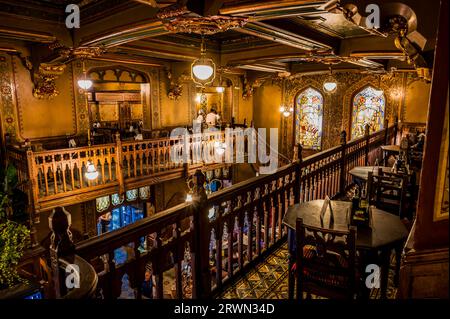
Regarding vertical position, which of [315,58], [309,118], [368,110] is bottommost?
[309,118]

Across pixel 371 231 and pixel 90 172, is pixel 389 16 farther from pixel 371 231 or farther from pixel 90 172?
pixel 90 172

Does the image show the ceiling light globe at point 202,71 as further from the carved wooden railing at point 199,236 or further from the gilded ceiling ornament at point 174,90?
the gilded ceiling ornament at point 174,90

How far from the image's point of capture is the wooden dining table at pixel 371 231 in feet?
9.41

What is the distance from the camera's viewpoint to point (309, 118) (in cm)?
1573

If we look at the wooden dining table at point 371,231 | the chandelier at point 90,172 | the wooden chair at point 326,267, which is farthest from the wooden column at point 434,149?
the chandelier at point 90,172

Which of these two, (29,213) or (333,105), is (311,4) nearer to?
(29,213)

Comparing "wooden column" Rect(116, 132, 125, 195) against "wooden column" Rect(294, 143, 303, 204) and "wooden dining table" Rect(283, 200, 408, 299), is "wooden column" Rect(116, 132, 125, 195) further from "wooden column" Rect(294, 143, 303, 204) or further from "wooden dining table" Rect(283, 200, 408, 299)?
"wooden dining table" Rect(283, 200, 408, 299)

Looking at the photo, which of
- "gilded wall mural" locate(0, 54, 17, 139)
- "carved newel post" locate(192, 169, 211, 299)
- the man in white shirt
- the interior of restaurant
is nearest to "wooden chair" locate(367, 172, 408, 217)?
the interior of restaurant

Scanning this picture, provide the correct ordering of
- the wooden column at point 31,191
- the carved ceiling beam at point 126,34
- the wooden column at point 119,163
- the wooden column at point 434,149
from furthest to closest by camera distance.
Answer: the wooden column at point 119,163 < the wooden column at point 31,191 < the carved ceiling beam at point 126,34 < the wooden column at point 434,149

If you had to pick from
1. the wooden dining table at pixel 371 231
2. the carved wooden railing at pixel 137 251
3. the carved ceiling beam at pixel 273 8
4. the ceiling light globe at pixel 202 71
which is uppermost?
the carved ceiling beam at pixel 273 8

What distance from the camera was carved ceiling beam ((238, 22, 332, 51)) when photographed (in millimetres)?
5767

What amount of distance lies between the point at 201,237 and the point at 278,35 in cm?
503

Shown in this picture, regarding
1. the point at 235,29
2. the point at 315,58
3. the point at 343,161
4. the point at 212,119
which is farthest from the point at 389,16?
the point at 212,119

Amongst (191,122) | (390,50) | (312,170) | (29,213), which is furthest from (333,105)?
(29,213)
